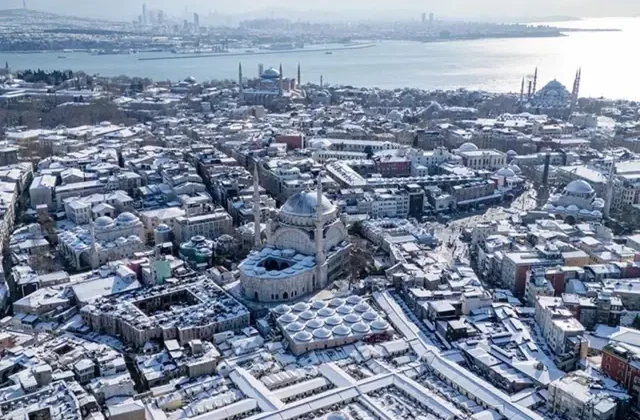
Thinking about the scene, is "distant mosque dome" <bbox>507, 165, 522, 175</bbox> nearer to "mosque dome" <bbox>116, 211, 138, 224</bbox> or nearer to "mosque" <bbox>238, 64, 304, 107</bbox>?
"mosque dome" <bbox>116, 211, 138, 224</bbox>

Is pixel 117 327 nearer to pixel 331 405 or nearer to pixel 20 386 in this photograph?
pixel 20 386

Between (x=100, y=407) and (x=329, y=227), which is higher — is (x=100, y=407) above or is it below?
below

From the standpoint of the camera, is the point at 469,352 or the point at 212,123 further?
the point at 212,123

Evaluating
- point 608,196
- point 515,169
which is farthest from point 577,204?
point 515,169

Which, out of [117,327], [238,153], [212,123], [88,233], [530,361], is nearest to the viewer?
[530,361]

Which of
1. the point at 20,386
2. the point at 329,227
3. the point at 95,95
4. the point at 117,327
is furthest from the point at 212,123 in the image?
the point at 20,386
